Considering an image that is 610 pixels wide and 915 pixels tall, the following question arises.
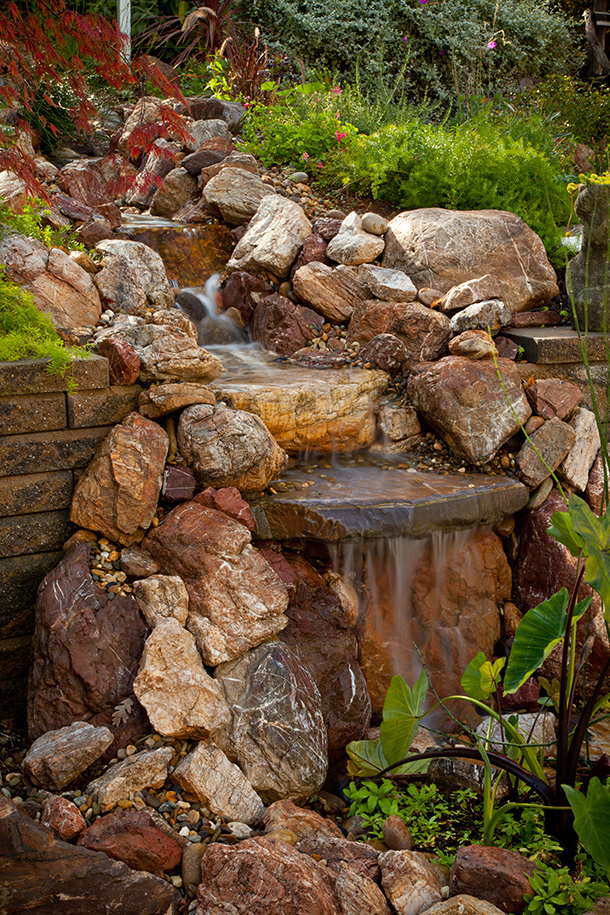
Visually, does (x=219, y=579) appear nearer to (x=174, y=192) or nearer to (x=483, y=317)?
(x=483, y=317)

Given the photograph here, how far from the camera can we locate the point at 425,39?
426 inches

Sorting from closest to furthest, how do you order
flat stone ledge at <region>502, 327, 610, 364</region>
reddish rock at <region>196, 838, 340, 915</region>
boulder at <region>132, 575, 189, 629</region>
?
1. reddish rock at <region>196, 838, 340, 915</region>
2. boulder at <region>132, 575, 189, 629</region>
3. flat stone ledge at <region>502, 327, 610, 364</region>

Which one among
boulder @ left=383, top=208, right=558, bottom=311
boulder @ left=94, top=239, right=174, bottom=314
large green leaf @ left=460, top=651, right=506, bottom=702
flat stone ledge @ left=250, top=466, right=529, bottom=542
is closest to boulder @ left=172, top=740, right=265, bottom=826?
large green leaf @ left=460, top=651, right=506, bottom=702

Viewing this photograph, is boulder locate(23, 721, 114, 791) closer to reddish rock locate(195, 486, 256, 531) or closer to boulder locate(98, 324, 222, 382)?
reddish rock locate(195, 486, 256, 531)

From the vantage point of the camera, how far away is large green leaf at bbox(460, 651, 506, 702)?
2.59 meters

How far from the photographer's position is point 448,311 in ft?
16.2

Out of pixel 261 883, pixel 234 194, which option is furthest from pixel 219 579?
pixel 234 194

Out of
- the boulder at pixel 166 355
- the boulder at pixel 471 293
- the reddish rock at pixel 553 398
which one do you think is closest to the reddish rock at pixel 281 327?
the boulder at pixel 471 293

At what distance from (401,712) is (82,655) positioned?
127cm

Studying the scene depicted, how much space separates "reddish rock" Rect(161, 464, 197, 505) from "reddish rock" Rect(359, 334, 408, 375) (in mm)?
1859

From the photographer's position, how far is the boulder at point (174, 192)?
643 cm

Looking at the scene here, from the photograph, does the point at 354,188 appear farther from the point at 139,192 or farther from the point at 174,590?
the point at 174,590

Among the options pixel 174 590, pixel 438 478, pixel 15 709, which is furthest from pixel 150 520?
pixel 438 478

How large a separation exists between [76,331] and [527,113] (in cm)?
702
